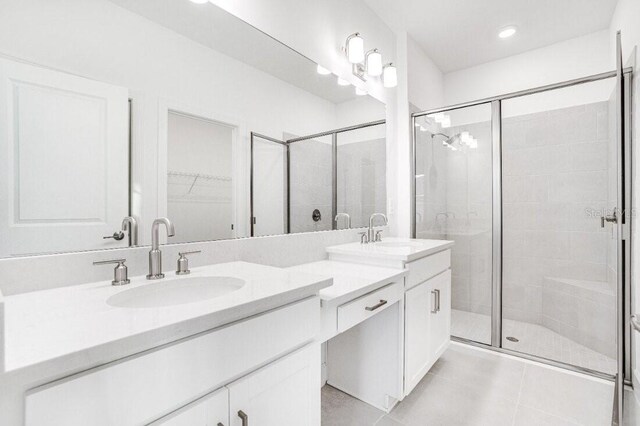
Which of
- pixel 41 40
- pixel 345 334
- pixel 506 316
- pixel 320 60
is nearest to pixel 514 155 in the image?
pixel 506 316

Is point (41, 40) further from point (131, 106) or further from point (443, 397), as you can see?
point (443, 397)

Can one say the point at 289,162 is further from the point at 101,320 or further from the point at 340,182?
the point at 101,320

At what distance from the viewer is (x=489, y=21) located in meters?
2.47

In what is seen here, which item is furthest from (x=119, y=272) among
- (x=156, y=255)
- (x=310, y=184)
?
(x=310, y=184)

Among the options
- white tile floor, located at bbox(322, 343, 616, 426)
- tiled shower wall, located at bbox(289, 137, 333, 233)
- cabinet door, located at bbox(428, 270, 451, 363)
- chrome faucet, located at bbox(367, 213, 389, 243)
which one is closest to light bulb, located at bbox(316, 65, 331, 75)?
tiled shower wall, located at bbox(289, 137, 333, 233)

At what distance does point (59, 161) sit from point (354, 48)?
1.73 meters

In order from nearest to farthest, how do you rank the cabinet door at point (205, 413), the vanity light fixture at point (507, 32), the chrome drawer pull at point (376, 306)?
the cabinet door at point (205, 413), the chrome drawer pull at point (376, 306), the vanity light fixture at point (507, 32)

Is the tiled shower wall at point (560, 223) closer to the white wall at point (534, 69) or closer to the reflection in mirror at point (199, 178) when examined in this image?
the white wall at point (534, 69)

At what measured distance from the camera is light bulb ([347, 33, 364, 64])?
78.4 inches

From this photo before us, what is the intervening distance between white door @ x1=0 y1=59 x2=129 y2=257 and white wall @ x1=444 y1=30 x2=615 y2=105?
3261 millimetres

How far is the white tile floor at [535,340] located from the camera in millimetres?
2121

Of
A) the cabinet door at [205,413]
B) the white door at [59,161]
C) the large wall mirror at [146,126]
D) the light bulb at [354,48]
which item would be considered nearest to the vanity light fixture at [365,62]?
the light bulb at [354,48]

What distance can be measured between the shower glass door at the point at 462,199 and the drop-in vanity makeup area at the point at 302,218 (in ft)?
0.07

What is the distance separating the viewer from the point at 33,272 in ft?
2.90
